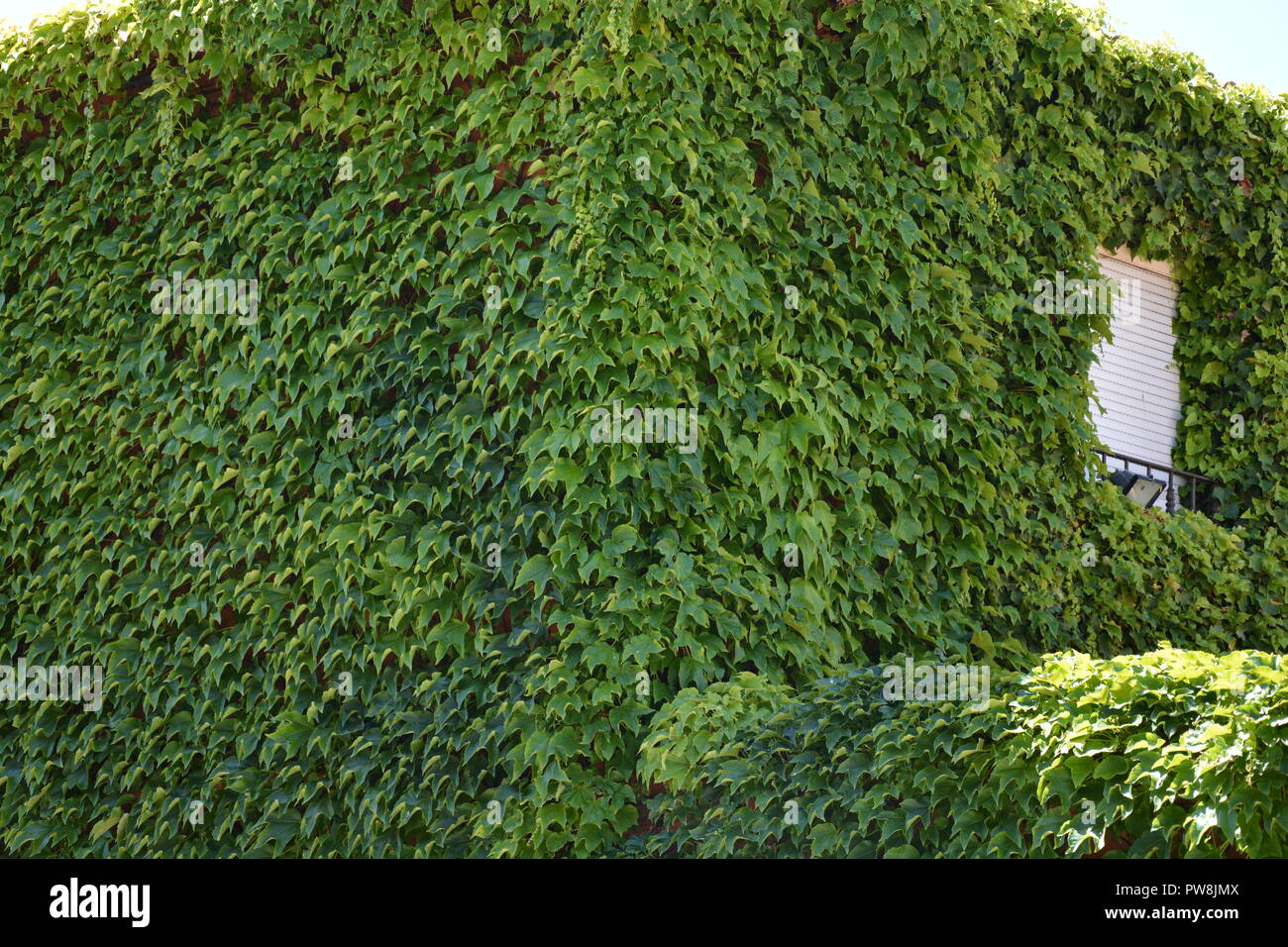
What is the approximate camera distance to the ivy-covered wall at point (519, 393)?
6965mm

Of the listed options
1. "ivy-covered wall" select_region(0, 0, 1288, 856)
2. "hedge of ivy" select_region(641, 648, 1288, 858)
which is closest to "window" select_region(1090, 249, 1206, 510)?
"ivy-covered wall" select_region(0, 0, 1288, 856)

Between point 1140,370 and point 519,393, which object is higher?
point 1140,370

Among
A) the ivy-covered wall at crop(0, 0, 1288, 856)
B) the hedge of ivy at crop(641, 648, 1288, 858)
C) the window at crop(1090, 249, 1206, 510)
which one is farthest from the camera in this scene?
the window at crop(1090, 249, 1206, 510)

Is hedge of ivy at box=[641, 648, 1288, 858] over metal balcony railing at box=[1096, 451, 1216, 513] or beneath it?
beneath

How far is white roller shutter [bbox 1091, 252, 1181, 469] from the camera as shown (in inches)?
387

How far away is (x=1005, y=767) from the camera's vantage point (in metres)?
4.91

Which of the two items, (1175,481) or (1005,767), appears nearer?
(1005,767)

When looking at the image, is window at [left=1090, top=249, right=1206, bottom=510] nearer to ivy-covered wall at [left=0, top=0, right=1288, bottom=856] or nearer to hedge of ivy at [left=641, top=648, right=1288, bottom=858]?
ivy-covered wall at [left=0, top=0, right=1288, bottom=856]

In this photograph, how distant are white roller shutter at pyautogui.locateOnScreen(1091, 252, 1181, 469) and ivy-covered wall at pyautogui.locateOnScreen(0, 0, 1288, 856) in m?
0.70

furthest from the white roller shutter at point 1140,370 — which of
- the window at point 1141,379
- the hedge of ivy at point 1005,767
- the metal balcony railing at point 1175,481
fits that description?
the hedge of ivy at point 1005,767

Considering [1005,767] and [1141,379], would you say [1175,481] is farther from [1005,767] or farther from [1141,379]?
[1005,767]

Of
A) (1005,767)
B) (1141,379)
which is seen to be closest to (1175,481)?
(1141,379)

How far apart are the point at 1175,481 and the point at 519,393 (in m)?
5.40
